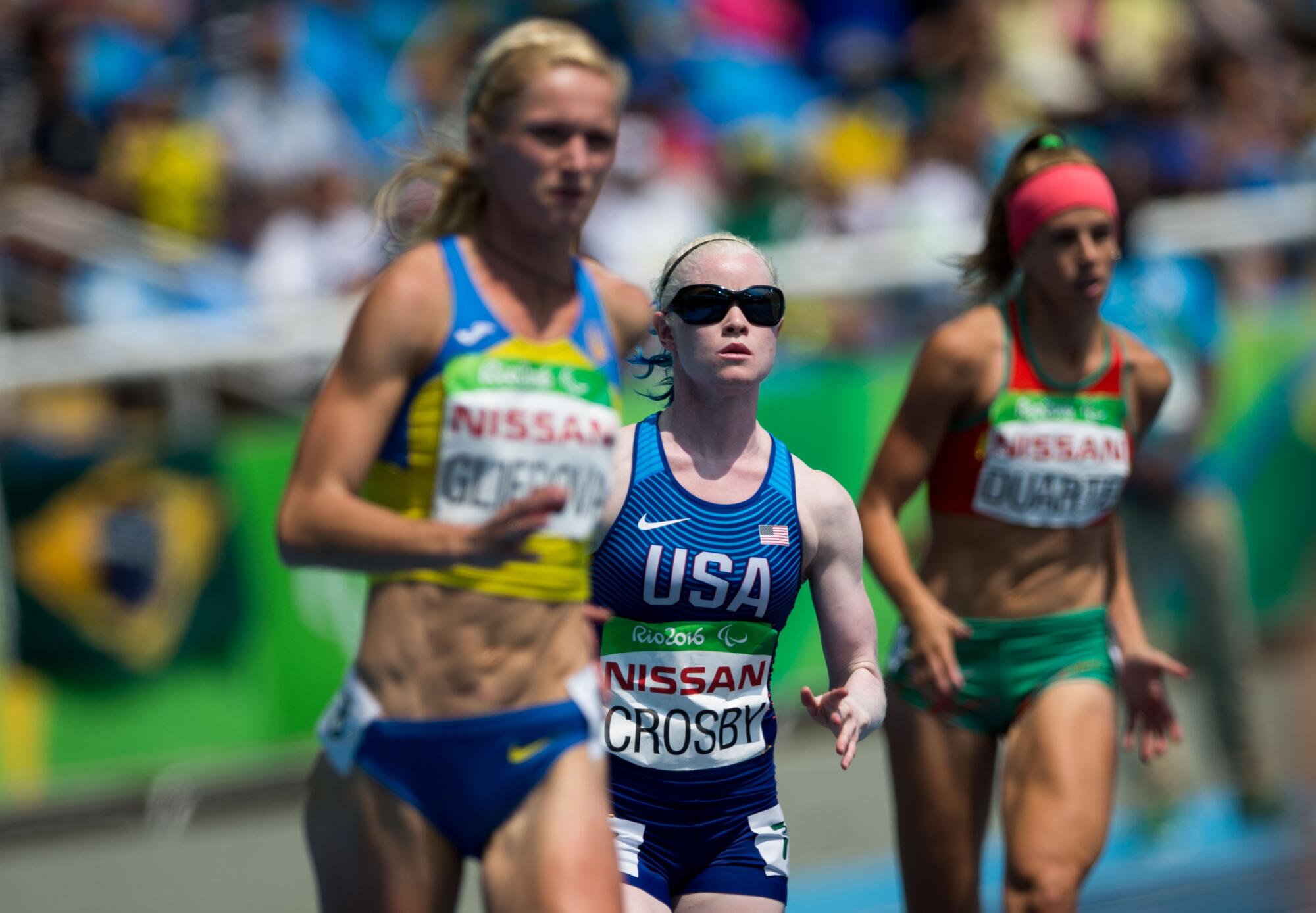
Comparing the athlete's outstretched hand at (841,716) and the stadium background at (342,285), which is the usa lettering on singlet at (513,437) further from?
the stadium background at (342,285)

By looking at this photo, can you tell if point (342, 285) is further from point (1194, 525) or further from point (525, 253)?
point (525, 253)

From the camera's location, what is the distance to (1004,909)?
14.8 ft

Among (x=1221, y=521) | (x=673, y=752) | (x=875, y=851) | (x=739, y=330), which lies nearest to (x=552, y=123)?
(x=739, y=330)

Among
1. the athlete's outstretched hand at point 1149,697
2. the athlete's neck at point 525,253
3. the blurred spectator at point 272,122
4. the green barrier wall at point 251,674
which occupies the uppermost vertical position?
the blurred spectator at point 272,122

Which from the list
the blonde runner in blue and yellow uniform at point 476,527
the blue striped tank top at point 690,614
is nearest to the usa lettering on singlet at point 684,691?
the blue striped tank top at point 690,614

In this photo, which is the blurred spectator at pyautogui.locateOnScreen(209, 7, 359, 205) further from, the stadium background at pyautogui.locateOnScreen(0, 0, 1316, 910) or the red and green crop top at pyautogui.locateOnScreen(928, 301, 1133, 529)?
the red and green crop top at pyautogui.locateOnScreen(928, 301, 1133, 529)

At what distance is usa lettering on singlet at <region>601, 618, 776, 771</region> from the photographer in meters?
4.02

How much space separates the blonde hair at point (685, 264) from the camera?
3961 mm

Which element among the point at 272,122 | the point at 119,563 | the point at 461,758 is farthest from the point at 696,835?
the point at 272,122

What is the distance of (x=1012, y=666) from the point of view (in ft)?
16.1

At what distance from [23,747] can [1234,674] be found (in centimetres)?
587

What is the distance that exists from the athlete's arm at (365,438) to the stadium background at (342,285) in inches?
60.4

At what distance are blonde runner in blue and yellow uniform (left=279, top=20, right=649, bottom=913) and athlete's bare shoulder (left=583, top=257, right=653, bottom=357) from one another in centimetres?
17

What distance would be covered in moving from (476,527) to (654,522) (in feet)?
2.52
